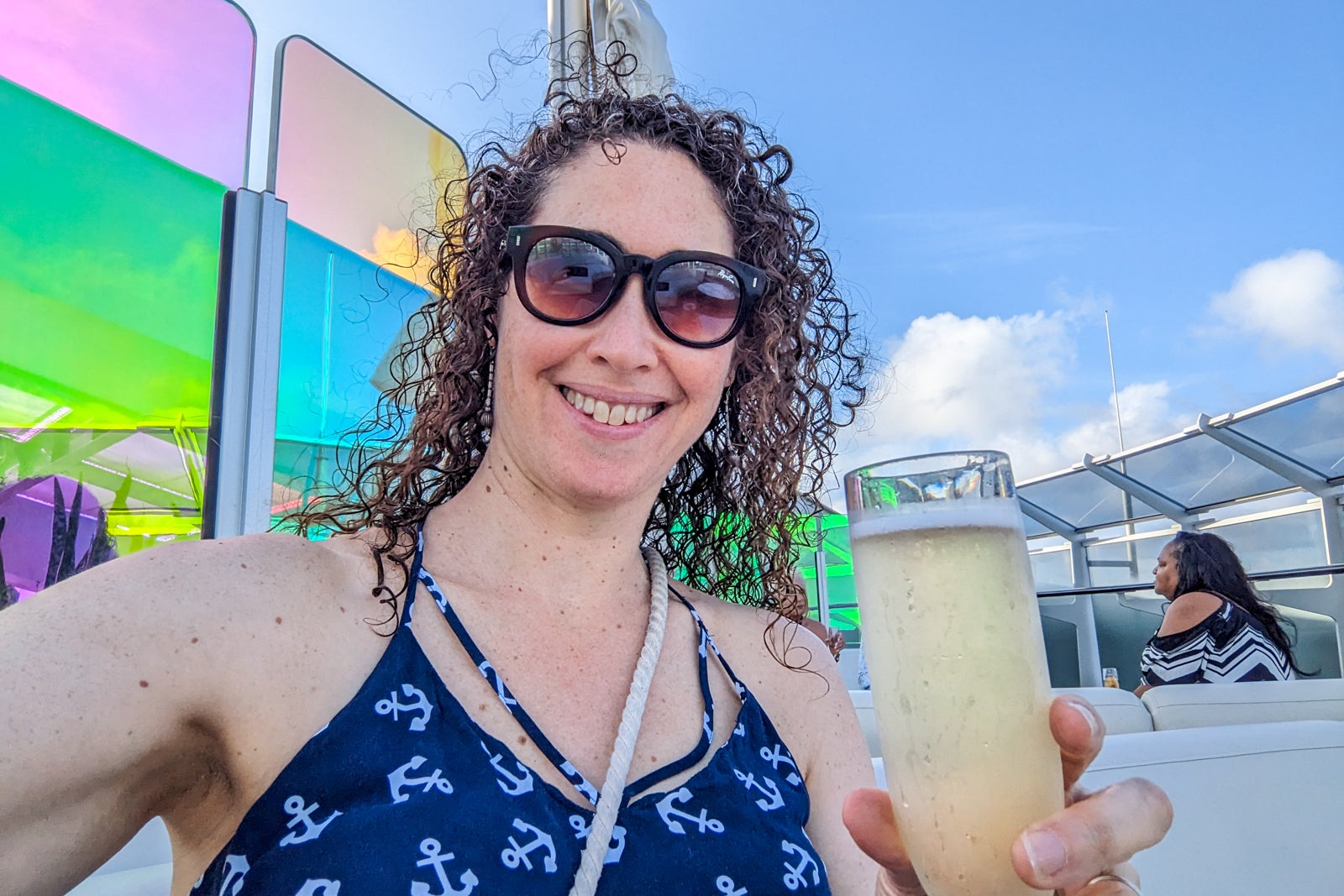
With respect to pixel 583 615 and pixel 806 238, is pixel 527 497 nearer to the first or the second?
pixel 583 615

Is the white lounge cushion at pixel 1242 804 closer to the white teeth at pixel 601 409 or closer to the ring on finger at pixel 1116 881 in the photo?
the ring on finger at pixel 1116 881

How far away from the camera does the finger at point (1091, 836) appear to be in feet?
2.40

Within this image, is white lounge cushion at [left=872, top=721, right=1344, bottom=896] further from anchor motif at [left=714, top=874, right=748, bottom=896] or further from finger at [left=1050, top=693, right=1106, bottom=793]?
finger at [left=1050, top=693, right=1106, bottom=793]

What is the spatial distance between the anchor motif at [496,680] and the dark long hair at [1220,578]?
6.40 m

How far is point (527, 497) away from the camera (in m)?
1.47

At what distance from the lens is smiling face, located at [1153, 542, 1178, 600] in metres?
6.48

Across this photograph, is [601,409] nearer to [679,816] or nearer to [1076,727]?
[679,816]

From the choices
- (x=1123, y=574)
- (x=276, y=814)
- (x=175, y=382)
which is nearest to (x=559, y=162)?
(x=276, y=814)

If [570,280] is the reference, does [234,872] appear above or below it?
below

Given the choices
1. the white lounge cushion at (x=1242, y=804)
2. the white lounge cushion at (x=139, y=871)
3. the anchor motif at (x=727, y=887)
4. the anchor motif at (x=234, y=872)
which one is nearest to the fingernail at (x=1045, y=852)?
the anchor motif at (x=727, y=887)

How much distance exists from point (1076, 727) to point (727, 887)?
56 centimetres

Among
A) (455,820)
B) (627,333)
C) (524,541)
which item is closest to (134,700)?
(455,820)

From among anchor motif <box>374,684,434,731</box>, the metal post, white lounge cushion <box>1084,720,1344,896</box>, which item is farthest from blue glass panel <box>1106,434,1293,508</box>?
anchor motif <box>374,684,434,731</box>

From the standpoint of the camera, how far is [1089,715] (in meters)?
0.80
